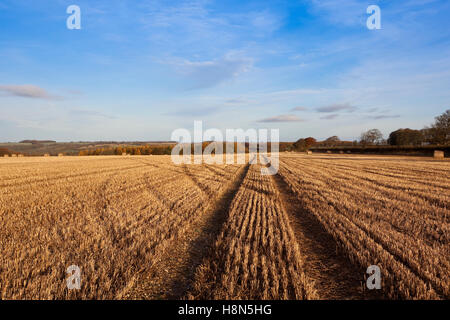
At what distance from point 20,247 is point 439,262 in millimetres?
8754

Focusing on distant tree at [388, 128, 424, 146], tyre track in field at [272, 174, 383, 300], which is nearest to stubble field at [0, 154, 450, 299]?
tyre track in field at [272, 174, 383, 300]

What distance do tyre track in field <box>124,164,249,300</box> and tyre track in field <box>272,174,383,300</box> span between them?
2234 millimetres

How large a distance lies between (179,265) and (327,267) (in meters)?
2.99

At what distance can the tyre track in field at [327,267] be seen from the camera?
3.68m

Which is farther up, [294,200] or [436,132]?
[436,132]

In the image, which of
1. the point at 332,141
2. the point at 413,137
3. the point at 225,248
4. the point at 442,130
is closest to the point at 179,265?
the point at 225,248

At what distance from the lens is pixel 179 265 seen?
4.58 metres

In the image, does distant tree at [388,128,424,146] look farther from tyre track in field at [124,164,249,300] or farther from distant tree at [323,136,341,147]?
tyre track in field at [124,164,249,300]

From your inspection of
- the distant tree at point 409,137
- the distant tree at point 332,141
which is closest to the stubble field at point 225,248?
the distant tree at point 409,137

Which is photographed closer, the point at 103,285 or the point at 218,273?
the point at 103,285

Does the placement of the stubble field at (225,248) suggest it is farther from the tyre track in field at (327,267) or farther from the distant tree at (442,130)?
the distant tree at (442,130)
